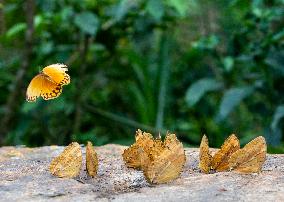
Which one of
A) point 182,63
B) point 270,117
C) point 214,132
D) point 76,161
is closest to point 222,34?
point 182,63

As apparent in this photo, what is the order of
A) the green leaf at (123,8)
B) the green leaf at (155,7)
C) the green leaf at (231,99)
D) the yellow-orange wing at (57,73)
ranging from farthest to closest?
the green leaf at (123,8) → the green leaf at (231,99) → the green leaf at (155,7) → the yellow-orange wing at (57,73)

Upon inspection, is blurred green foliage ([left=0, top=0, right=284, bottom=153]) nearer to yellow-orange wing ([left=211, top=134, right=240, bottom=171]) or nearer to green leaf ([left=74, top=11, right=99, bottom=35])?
green leaf ([left=74, top=11, right=99, bottom=35])

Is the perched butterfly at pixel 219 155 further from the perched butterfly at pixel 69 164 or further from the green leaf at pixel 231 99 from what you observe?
the green leaf at pixel 231 99

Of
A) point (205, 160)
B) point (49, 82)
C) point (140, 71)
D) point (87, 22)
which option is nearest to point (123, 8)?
point (87, 22)

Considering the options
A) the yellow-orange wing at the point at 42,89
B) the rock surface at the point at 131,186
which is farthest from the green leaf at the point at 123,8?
the rock surface at the point at 131,186

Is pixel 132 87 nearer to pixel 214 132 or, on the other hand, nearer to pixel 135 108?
pixel 135 108

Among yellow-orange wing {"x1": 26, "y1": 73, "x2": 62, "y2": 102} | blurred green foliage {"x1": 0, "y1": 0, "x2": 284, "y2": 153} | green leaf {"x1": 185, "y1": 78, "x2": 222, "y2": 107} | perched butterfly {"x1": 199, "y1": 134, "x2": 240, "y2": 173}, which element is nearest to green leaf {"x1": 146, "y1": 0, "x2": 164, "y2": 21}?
blurred green foliage {"x1": 0, "y1": 0, "x2": 284, "y2": 153}

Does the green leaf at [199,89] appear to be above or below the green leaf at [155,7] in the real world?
below
